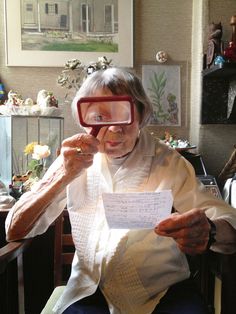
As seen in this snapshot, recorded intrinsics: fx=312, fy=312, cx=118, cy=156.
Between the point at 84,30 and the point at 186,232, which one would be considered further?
the point at 84,30

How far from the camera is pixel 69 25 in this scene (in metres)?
1.93

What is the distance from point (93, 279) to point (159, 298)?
20 cm

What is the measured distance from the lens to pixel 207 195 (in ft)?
3.06

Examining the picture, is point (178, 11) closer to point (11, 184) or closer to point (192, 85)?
point (192, 85)

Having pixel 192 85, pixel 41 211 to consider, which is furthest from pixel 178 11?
pixel 41 211

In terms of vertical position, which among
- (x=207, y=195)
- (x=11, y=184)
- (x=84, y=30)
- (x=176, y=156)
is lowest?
(x=11, y=184)

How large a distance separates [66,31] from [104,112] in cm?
132

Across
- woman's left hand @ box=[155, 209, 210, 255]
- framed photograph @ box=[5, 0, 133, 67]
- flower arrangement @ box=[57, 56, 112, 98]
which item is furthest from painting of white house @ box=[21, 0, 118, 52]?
woman's left hand @ box=[155, 209, 210, 255]

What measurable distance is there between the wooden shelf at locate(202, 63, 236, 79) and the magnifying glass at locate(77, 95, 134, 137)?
1.00 meters

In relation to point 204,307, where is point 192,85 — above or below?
above

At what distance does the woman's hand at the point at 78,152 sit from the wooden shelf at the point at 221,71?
1074mm

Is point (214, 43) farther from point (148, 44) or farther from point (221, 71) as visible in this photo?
point (148, 44)

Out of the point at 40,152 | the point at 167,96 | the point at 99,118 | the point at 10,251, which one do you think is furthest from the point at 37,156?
the point at 167,96

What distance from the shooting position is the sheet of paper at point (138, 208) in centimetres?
76
